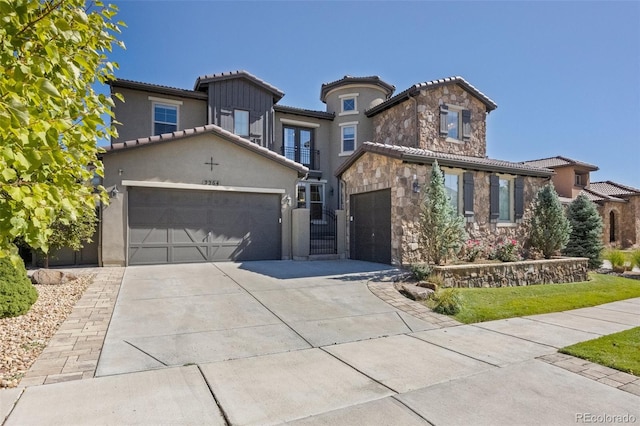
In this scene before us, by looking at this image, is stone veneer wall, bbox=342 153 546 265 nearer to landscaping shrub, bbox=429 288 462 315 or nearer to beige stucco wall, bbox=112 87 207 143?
landscaping shrub, bbox=429 288 462 315

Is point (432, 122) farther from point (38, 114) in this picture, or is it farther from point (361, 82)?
point (38, 114)

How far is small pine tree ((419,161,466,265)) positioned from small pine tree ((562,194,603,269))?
8177 mm

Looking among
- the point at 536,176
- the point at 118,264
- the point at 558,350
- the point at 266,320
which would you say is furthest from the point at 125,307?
the point at 536,176

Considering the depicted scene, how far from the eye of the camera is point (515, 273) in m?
10.3

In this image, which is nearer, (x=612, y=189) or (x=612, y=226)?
(x=612, y=226)

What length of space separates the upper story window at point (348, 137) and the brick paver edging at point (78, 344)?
14316mm

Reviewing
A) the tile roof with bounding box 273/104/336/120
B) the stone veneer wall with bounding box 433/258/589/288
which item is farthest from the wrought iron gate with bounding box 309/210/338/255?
the stone veneer wall with bounding box 433/258/589/288

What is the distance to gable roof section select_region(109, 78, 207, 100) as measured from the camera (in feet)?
47.7

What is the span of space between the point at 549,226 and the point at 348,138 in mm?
10909

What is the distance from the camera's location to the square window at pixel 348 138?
19156 mm

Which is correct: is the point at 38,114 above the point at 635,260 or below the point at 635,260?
above

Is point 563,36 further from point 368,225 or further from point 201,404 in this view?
point 201,404

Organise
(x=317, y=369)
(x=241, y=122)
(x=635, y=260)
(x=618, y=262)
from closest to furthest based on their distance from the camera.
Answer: (x=317, y=369) → (x=635, y=260) → (x=618, y=262) → (x=241, y=122)

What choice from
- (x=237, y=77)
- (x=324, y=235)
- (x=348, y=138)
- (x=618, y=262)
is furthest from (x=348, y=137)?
(x=618, y=262)
